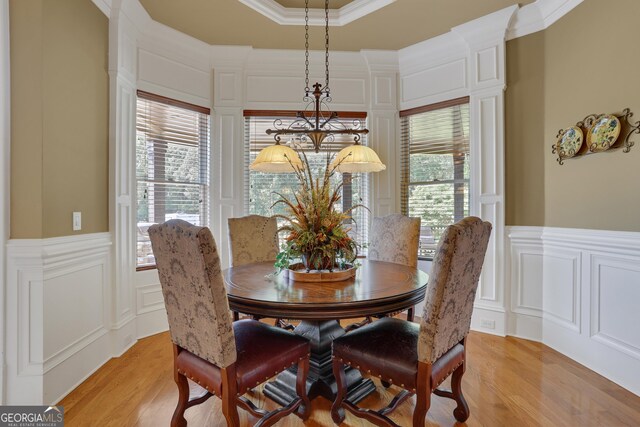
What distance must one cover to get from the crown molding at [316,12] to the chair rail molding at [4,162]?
1643 mm

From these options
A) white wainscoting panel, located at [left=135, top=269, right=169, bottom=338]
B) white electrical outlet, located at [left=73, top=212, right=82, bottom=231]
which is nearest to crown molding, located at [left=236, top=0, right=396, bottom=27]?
white electrical outlet, located at [left=73, top=212, right=82, bottom=231]

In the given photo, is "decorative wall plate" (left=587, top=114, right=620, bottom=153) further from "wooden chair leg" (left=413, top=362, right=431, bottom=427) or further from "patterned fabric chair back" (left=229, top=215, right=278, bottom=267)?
"patterned fabric chair back" (left=229, top=215, right=278, bottom=267)

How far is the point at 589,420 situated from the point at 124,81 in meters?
3.92

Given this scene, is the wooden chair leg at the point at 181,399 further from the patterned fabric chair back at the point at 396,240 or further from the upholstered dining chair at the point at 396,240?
the patterned fabric chair back at the point at 396,240

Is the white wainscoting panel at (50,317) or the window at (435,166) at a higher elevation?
the window at (435,166)

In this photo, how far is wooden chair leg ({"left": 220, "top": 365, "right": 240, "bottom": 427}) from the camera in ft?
4.54

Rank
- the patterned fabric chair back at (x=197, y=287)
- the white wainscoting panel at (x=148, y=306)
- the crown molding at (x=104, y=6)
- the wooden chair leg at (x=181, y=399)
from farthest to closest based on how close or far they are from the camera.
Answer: the white wainscoting panel at (x=148, y=306) < the crown molding at (x=104, y=6) < the wooden chair leg at (x=181, y=399) < the patterned fabric chair back at (x=197, y=287)

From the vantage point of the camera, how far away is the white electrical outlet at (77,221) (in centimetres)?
223

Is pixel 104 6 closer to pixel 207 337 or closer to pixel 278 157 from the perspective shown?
pixel 278 157

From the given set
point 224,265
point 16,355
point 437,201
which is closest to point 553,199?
point 437,201

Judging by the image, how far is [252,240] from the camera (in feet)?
9.55

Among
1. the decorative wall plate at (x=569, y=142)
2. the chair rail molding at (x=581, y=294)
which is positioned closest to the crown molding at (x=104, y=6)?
the decorative wall plate at (x=569, y=142)

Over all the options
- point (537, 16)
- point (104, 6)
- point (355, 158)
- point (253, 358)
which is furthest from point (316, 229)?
point (537, 16)

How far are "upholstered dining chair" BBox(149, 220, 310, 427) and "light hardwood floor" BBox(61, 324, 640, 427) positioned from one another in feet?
1.12
